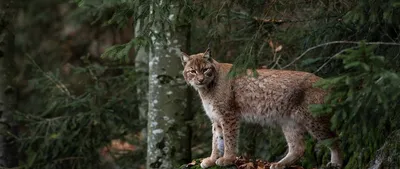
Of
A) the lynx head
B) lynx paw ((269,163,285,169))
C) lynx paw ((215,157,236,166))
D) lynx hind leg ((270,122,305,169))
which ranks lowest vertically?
lynx paw ((269,163,285,169))

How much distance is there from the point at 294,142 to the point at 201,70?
120 cm

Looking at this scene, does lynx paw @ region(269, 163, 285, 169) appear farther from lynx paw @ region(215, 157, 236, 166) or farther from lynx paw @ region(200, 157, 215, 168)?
lynx paw @ region(200, 157, 215, 168)

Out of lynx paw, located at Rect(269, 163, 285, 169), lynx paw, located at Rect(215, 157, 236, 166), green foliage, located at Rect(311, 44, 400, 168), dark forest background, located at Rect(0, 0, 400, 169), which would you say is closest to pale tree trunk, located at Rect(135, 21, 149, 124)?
dark forest background, located at Rect(0, 0, 400, 169)

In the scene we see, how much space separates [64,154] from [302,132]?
592 centimetres

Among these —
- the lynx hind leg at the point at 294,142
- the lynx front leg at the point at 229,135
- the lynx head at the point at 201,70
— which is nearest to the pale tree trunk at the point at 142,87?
the lynx head at the point at 201,70

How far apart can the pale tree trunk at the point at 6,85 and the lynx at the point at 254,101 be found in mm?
4770

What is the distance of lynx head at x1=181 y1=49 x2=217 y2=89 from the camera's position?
24.2 feet

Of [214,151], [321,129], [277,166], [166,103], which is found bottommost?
[277,166]

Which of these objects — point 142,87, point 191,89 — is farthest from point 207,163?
point 142,87

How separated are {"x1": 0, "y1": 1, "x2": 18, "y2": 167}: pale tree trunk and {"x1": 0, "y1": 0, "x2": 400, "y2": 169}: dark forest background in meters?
0.02

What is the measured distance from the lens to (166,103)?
928cm

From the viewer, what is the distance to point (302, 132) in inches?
286

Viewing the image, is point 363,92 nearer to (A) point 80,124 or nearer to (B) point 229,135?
(B) point 229,135

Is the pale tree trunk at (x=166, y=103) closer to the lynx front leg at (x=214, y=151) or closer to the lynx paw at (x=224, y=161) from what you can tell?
the lynx front leg at (x=214, y=151)
